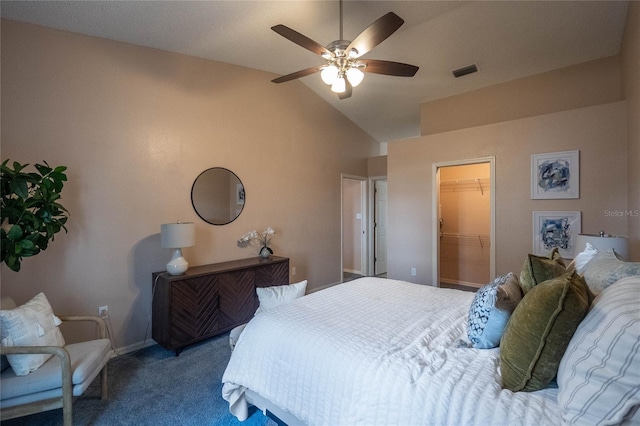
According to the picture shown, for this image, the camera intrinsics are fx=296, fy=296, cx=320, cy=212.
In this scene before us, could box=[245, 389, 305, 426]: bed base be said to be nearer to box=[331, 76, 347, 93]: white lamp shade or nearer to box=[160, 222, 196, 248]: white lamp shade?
box=[160, 222, 196, 248]: white lamp shade

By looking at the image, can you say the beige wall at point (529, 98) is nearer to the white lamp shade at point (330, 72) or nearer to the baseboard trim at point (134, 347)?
the white lamp shade at point (330, 72)

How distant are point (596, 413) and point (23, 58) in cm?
406

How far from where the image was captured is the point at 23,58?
244 cm

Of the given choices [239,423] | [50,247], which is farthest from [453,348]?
[50,247]

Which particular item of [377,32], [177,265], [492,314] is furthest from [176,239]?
[492,314]

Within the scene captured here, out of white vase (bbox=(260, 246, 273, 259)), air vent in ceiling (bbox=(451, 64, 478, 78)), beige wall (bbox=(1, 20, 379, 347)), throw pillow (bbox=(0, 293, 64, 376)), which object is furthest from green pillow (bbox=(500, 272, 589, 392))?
air vent in ceiling (bbox=(451, 64, 478, 78))

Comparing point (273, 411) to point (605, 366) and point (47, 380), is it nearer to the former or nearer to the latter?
point (47, 380)

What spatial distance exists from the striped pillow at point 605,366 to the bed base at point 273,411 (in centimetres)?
122

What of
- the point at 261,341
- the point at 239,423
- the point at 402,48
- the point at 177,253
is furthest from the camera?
the point at 402,48

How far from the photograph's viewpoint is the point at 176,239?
2.89m

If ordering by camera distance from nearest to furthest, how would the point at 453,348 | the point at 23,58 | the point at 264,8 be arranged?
the point at 453,348 → the point at 23,58 → the point at 264,8

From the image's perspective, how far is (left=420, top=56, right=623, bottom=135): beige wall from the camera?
11.3ft

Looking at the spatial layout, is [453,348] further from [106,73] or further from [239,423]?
[106,73]

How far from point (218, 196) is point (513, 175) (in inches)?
144
